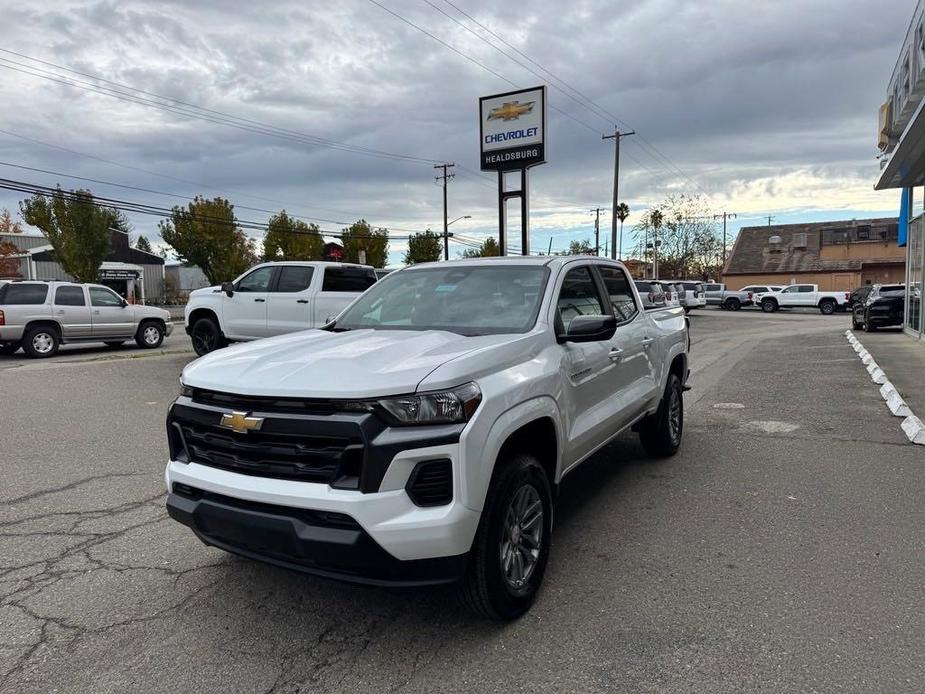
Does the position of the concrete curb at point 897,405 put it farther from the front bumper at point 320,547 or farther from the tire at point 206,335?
the tire at point 206,335

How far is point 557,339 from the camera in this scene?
3.85 m

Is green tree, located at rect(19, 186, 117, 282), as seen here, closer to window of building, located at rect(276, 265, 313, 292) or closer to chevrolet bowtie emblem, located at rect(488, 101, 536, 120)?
chevrolet bowtie emblem, located at rect(488, 101, 536, 120)

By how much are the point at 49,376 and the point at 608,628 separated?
1115 centimetres

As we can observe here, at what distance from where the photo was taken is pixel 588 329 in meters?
3.75

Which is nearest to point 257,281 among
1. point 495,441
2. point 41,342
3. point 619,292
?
point 41,342

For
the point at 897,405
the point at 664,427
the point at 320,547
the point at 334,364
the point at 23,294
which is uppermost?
the point at 334,364

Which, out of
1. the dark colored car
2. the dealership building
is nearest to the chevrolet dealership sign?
the dealership building

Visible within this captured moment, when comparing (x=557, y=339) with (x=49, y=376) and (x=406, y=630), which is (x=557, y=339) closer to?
(x=406, y=630)

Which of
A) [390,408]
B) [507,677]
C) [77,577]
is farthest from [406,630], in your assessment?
[77,577]

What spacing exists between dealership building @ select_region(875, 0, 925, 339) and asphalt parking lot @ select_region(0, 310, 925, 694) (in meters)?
8.85

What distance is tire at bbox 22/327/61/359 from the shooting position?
1432cm

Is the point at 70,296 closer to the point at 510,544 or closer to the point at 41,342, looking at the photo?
the point at 41,342

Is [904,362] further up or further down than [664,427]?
further down

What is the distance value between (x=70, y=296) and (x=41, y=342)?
1197 mm
